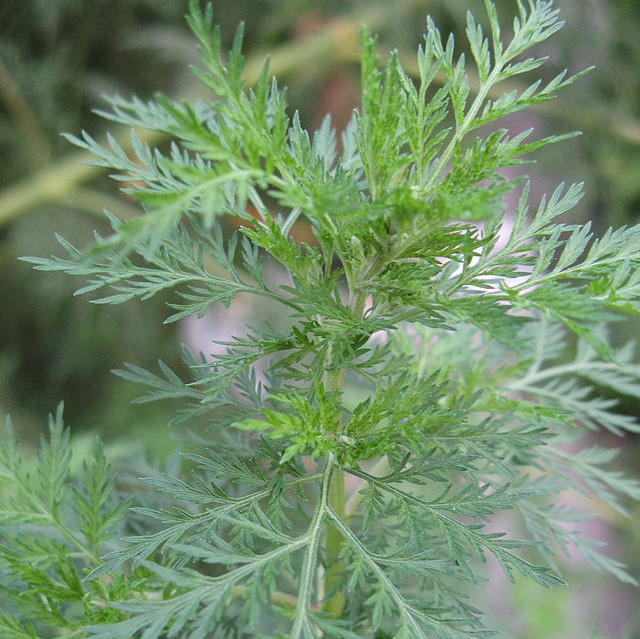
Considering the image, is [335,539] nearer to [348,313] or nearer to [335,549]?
[335,549]

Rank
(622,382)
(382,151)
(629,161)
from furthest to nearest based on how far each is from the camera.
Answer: (629,161)
(622,382)
(382,151)

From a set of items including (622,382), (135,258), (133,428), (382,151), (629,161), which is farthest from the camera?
(629,161)

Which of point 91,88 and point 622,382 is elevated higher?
point 91,88

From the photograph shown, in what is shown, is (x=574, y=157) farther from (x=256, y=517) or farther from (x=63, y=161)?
(x=256, y=517)

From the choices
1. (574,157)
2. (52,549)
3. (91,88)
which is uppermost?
(574,157)

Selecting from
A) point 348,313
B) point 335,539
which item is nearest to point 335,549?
point 335,539

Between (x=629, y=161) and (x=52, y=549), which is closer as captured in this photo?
(x=52, y=549)

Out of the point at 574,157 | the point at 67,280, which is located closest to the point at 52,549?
the point at 67,280

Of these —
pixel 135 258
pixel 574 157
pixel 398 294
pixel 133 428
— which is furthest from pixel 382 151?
pixel 574 157

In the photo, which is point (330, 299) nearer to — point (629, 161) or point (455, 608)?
point (455, 608)
